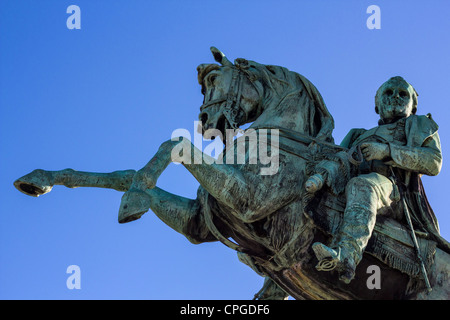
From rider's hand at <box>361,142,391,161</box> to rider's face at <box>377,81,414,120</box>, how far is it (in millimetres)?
883

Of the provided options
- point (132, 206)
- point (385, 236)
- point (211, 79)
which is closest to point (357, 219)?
point (385, 236)

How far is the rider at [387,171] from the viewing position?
1059cm

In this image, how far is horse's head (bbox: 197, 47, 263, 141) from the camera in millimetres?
12344

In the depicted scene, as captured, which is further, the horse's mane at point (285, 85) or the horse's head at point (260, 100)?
the horse's mane at point (285, 85)

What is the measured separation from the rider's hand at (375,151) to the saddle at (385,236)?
59 centimetres

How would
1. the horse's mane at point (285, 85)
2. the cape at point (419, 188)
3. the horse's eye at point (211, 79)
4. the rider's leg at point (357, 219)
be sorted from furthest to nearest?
the horse's eye at point (211, 79) < the horse's mane at point (285, 85) < the cape at point (419, 188) < the rider's leg at point (357, 219)

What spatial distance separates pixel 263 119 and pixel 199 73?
1.20 m

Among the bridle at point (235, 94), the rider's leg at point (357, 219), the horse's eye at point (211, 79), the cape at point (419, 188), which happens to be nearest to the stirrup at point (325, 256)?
the rider's leg at point (357, 219)

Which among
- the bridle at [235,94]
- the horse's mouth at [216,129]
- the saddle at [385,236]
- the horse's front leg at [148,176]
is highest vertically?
the bridle at [235,94]

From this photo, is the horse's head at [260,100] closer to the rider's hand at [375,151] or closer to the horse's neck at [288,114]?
the horse's neck at [288,114]

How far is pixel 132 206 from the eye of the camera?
1041 cm

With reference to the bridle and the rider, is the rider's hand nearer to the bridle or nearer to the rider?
the rider
